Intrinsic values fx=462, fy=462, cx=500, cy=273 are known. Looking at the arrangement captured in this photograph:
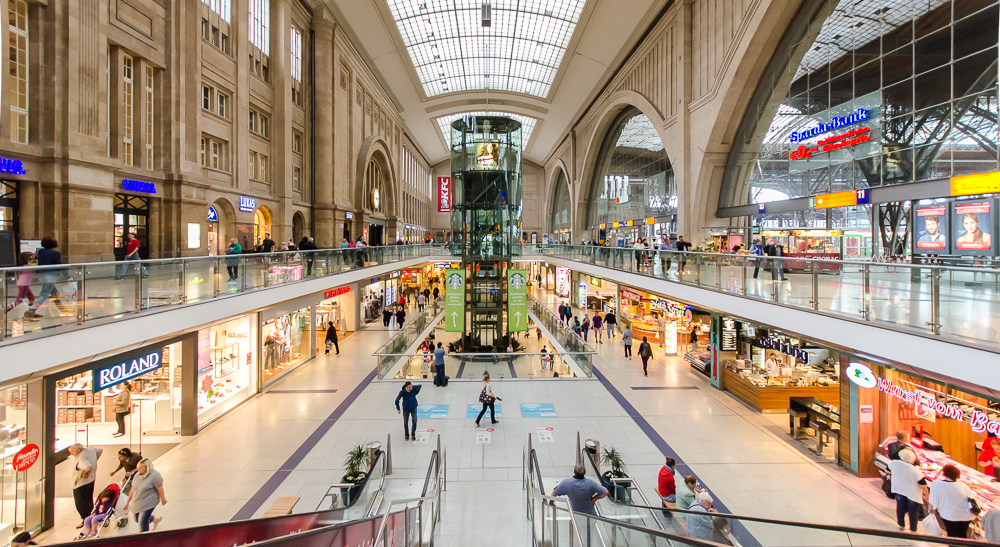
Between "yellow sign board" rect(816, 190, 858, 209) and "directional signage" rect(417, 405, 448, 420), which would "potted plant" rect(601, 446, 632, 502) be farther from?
"yellow sign board" rect(816, 190, 858, 209)

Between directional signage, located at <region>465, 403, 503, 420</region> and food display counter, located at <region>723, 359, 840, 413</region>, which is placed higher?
food display counter, located at <region>723, 359, 840, 413</region>

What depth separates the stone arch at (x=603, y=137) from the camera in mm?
24289

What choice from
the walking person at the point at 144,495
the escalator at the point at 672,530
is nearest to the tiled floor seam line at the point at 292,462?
the walking person at the point at 144,495

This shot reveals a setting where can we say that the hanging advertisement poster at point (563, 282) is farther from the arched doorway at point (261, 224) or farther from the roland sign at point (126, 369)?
the roland sign at point (126, 369)

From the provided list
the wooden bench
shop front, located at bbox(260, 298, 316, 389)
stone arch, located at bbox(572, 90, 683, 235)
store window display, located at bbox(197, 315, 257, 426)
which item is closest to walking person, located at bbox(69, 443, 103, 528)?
the wooden bench

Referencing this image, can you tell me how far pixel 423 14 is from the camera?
29453mm

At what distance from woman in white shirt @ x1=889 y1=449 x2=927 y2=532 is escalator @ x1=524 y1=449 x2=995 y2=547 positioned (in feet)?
12.0

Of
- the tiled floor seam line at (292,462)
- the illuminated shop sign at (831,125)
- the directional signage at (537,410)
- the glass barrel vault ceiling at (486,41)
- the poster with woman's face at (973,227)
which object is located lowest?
the tiled floor seam line at (292,462)

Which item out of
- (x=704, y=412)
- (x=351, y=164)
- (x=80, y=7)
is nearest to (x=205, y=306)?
(x=80, y=7)

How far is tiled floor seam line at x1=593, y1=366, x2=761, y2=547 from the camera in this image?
4.40 m

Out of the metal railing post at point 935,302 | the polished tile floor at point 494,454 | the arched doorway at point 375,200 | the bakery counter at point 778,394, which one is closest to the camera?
the metal railing post at point 935,302

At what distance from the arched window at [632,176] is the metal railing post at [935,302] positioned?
18.8 m

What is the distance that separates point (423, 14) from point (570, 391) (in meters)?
26.7

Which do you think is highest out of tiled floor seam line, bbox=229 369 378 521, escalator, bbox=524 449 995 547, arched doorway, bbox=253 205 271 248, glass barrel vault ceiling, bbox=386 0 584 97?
glass barrel vault ceiling, bbox=386 0 584 97
